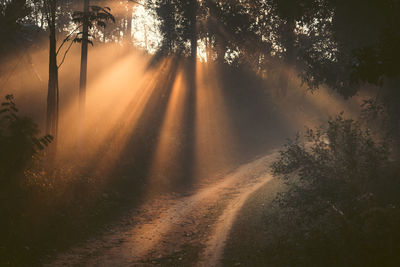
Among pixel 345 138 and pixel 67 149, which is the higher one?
pixel 345 138

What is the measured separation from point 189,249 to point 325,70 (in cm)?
1012

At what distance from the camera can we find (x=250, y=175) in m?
17.9

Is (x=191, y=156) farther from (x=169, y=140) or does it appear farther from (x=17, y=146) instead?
(x=17, y=146)

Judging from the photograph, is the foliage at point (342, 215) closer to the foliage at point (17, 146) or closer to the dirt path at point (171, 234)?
the dirt path at point (171, 234)

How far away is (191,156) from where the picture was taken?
68.1 ft

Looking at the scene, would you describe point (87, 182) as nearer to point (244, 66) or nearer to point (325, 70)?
point (325, 70)

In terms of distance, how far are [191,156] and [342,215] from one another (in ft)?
47.4

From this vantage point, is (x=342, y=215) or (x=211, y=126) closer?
(x=342, y=215)

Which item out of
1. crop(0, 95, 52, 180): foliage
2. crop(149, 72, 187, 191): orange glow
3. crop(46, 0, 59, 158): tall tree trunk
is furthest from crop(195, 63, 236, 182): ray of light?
crop(0, 95, 52, 180): foliage

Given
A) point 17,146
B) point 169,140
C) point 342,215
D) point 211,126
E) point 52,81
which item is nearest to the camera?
point 342,215

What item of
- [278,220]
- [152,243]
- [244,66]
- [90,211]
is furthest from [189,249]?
[244,66]

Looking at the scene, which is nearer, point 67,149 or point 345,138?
point 345,138

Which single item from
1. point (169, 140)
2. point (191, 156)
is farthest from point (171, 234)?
point (169, 140)

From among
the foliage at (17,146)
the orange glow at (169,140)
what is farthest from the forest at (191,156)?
the orange glow at (169,140)
